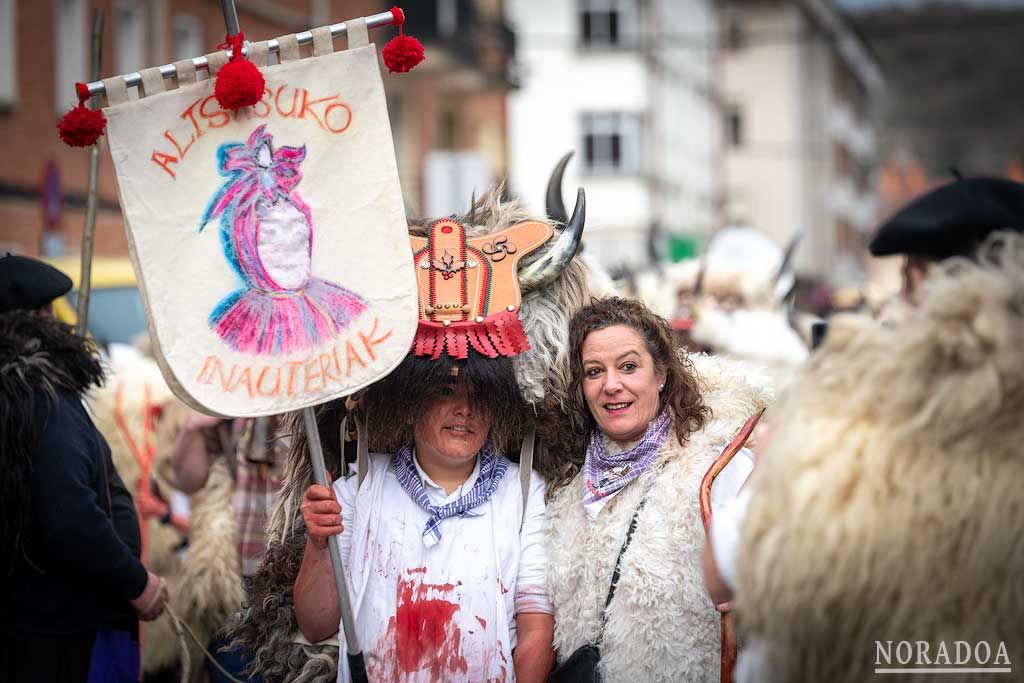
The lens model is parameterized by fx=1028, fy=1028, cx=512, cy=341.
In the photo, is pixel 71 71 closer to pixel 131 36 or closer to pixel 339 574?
pixel 131 36

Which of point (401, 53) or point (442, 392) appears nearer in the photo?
point (401, 53)

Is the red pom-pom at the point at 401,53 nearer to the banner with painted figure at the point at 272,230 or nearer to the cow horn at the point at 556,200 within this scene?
the banner with painted figure at the point at 272,230

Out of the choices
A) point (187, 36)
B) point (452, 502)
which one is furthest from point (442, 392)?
point (187, 36)

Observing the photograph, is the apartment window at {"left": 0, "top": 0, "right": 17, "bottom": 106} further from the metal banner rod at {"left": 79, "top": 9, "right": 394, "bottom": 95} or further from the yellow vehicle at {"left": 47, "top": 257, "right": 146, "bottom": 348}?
the metal banner rod at {"left": 79, "top": 9, "right": 394, "bottom": 95}

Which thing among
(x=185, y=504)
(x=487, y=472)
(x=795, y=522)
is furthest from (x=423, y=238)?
(x=185, y=504)

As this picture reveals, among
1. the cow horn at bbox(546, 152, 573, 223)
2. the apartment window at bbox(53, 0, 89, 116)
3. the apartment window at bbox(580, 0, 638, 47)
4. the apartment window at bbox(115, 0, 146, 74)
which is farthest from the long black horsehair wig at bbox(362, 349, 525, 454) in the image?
the apartment window at bbox(580, 0, 638, 47)

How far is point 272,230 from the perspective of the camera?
2805mm

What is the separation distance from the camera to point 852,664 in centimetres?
208

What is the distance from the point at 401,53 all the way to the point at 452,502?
1.31 metres

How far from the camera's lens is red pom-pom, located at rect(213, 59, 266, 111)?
A: 106 inches

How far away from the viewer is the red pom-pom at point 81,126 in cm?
263

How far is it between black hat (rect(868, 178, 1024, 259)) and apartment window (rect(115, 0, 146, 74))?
13605mm

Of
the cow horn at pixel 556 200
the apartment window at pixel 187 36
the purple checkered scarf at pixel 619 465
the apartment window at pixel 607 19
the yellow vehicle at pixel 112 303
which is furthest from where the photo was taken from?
the apartment window at pixel 607 19

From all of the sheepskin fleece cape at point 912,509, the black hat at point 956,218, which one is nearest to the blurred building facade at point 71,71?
the black hat at point 956,218
